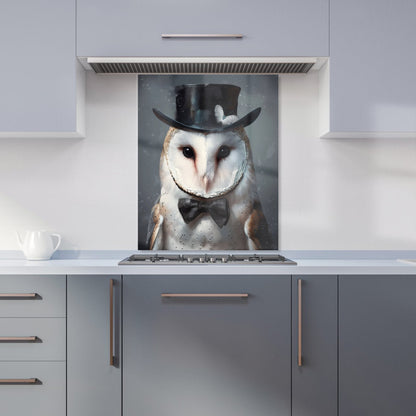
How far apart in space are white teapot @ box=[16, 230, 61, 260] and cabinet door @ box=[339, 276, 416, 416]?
1595 mm

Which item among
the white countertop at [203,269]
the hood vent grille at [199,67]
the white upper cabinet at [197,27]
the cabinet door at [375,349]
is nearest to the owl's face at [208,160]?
the hood vent grille at [199,67]

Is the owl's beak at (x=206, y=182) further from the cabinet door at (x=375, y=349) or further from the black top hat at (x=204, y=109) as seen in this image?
the cabinet door at (x=375, y=349)

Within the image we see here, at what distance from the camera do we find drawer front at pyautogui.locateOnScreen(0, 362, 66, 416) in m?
1.95

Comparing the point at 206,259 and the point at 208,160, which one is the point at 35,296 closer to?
the point at 206,259

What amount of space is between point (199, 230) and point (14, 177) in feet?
3.82

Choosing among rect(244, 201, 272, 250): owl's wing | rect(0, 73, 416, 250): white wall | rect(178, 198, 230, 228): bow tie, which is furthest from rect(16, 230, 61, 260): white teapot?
rect(244, 201, 272, 250): owl's wing

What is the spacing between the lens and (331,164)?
2490 millimetres

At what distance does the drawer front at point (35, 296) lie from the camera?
6.42ft

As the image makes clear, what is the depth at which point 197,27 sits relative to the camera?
83.6 inches

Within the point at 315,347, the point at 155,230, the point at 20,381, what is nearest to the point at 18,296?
the point at 20,381

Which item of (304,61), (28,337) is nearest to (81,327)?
(28,337)

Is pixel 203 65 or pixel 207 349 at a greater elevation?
pixel 203 65

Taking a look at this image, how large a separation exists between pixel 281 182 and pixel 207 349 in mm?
1085

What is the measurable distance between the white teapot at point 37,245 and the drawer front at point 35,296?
0.35m
